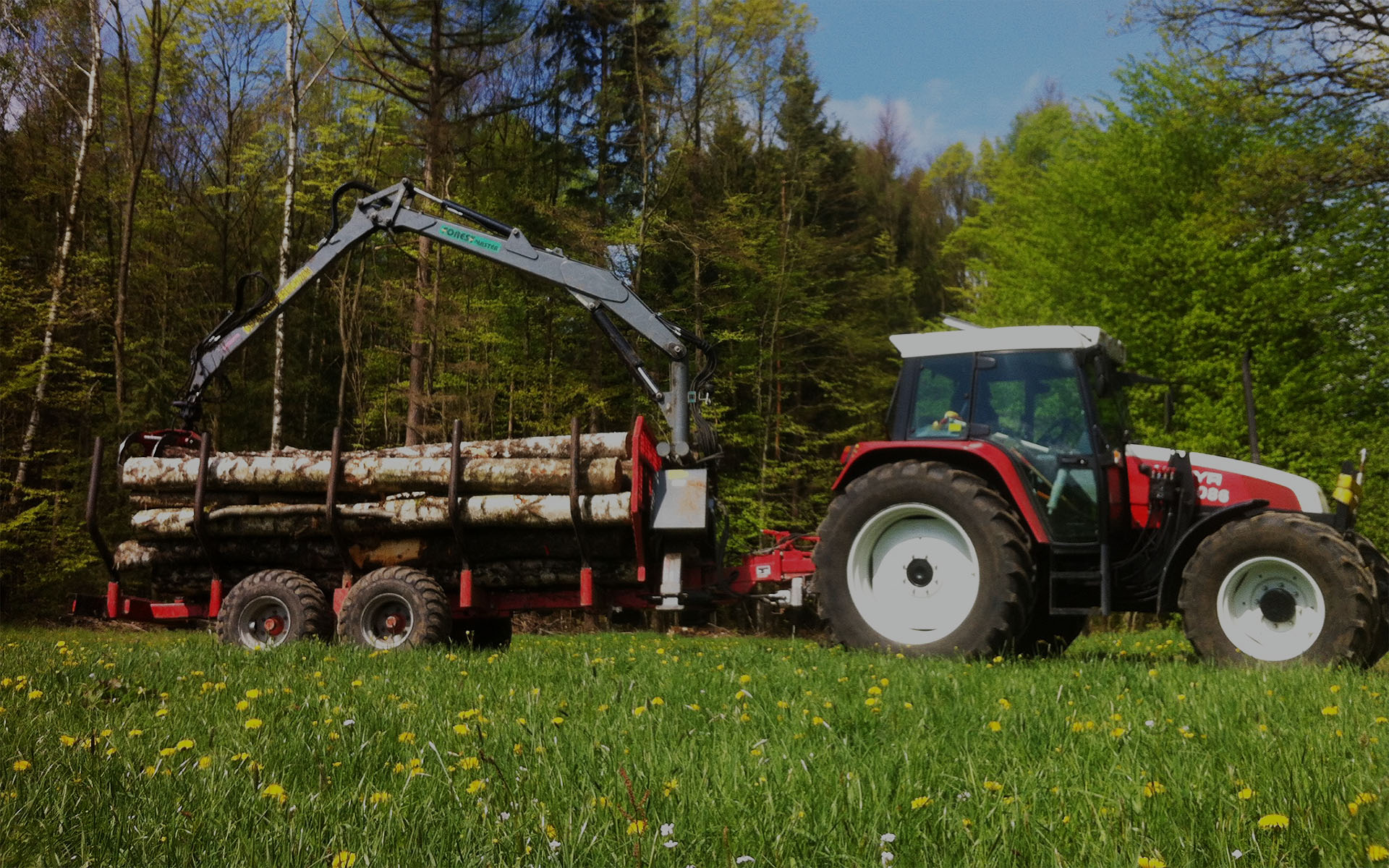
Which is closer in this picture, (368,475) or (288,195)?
(368,475)

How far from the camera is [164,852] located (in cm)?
226

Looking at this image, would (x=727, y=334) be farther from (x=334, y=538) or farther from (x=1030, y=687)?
(x=1030, y=687)

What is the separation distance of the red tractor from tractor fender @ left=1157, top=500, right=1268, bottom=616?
1 cm

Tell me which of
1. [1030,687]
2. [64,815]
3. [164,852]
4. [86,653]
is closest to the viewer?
[164,852]

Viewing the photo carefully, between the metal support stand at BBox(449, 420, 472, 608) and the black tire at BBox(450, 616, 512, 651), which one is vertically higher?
the metal support stand at BBox(449, 420, 472, 608)

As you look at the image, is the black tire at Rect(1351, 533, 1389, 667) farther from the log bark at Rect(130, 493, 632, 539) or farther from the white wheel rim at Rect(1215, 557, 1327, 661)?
the log bark at Rect(130, 493, 632, 539)

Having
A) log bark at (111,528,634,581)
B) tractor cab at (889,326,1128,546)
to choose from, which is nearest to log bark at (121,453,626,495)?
log bark at (111,528,634,581)

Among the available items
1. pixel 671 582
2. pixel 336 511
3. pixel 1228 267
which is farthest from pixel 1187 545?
pixel 1228 267

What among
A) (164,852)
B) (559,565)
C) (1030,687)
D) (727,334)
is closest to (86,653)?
(559,565)

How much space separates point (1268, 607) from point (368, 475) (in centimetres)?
685

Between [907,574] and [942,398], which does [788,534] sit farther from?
[942,398]

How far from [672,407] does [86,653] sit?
191 inches

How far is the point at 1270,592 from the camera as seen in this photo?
6.22 m

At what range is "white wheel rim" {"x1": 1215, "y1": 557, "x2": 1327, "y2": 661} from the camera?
20.0 feet
